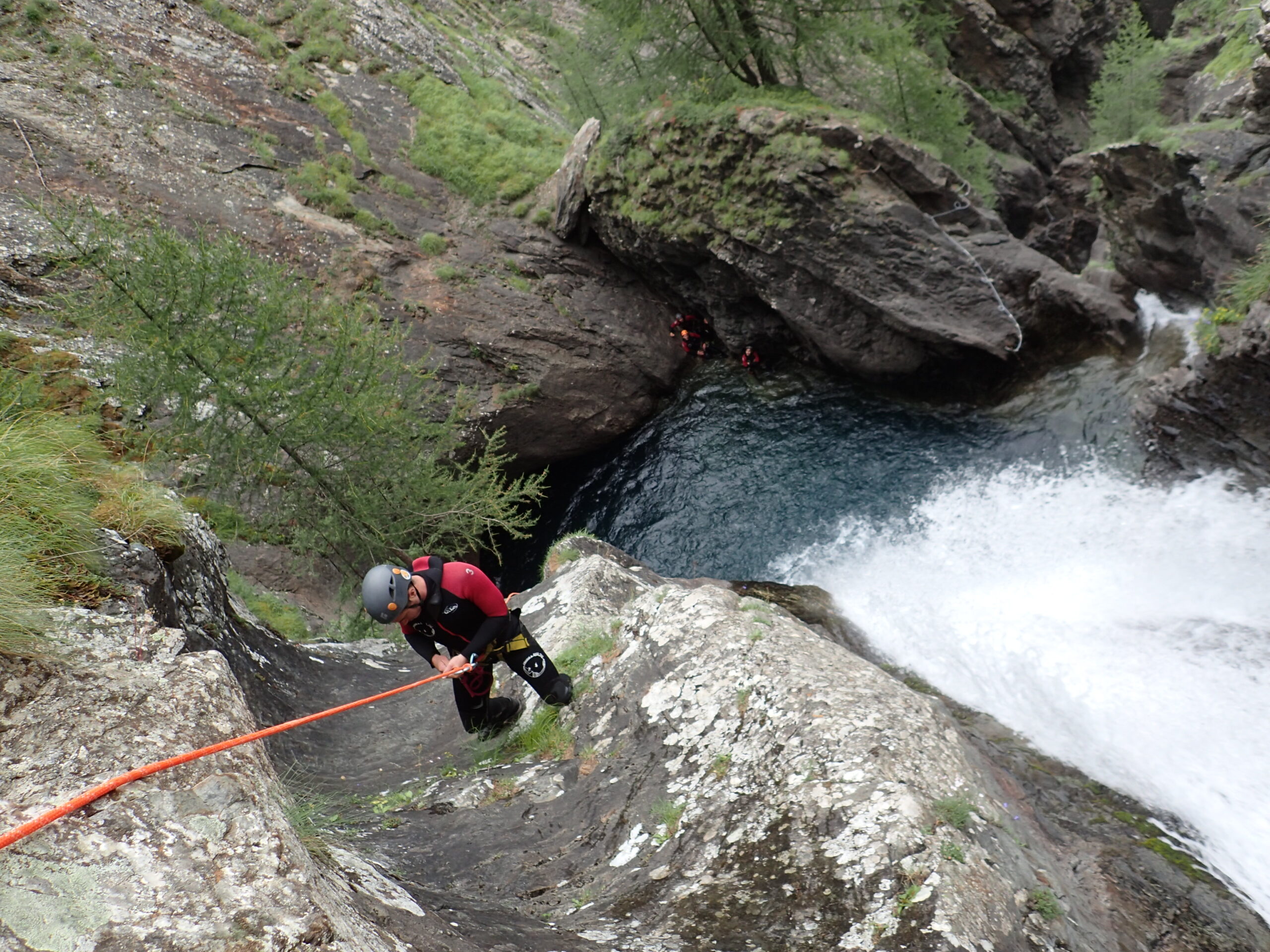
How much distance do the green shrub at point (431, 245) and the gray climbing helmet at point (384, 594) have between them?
17.7 m

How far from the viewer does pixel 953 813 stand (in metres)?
4.36

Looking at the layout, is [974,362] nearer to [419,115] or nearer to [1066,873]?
[1066,873]

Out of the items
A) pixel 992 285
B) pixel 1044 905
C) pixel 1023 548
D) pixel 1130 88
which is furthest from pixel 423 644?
pixel 1130 88

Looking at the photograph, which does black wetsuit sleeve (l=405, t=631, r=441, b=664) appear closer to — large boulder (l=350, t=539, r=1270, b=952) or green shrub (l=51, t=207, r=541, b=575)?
large boulder (l=350, t=539, r=1270, b=952)

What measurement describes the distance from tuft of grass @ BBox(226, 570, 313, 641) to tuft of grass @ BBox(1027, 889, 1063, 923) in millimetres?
10260

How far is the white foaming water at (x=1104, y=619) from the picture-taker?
7.61 meters

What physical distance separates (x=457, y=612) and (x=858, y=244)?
15.2 m

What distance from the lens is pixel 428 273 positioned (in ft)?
67.3

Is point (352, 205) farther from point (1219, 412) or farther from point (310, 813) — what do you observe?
point (1219, 412)

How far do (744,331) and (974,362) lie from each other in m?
6.63

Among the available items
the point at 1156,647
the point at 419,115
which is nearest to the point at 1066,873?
the point at 1156,647

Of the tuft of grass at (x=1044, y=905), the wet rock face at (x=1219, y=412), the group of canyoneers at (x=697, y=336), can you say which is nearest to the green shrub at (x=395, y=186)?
the group of canyoneers at (x=697, y=336)

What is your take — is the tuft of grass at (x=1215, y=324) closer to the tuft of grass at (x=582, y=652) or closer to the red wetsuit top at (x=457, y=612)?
the tuft of grass at (x=582, y=652)

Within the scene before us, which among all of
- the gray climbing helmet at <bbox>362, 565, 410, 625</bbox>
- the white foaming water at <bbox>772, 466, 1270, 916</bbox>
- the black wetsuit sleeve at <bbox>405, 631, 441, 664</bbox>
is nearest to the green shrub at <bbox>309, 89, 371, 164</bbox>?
the white foaming water at <bbox>772, 466, 1270, 916</bbox>
